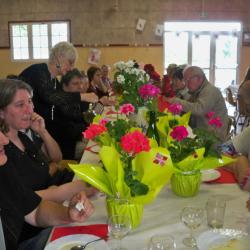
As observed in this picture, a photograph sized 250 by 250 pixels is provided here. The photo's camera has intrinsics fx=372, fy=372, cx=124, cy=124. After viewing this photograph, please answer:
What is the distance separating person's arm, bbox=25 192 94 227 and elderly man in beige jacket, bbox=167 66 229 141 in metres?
2.31

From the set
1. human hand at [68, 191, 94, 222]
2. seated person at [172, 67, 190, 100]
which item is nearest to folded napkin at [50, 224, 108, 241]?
human hand at [68, 191, 94, 222]

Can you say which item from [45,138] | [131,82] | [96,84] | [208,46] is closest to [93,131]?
→ [45,138]

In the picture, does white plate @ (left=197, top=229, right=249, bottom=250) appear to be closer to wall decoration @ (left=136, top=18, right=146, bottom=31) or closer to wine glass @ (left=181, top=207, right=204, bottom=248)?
wine glass @ (left=181, top=207, right=204, bottom=248)

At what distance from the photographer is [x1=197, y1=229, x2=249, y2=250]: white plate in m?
1.21

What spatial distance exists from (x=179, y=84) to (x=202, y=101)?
1.12m

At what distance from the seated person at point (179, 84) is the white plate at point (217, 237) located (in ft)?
11.3

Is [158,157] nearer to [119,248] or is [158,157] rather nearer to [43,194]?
[119,248]

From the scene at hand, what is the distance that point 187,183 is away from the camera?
161cm

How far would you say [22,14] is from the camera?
890 cm

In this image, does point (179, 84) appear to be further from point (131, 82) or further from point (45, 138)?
point (45, 138)

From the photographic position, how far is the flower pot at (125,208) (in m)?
1.31

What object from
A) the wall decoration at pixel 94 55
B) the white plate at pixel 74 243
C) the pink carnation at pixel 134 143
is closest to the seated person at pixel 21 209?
the white plate at pixel 74 243

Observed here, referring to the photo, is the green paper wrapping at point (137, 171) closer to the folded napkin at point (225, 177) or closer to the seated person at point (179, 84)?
the folded napkin at point (225, 177)

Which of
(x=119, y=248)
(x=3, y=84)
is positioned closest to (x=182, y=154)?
(x=119, y=248)
